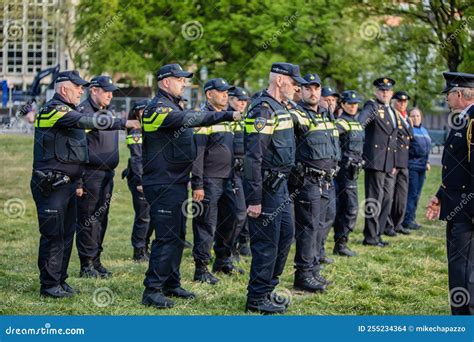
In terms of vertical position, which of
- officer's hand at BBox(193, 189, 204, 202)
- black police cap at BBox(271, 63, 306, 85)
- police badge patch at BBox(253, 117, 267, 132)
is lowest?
officer's hand at BBox(193, 189, 204, 202)

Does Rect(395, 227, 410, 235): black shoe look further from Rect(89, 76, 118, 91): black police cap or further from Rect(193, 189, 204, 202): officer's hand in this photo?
Rect(89, 76, 118, 91): black police cap

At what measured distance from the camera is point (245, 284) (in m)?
8.80

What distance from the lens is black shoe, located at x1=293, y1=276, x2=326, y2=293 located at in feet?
27.9

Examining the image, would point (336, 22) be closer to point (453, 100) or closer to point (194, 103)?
point (194, 103)

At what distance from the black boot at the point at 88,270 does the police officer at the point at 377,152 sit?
4.49 meters

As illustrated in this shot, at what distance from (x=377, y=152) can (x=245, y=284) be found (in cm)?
409

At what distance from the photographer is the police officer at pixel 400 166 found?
12602 mm

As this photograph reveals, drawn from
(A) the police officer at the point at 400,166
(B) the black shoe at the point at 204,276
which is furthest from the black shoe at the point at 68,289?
(A) the police officer at the point at 400,166

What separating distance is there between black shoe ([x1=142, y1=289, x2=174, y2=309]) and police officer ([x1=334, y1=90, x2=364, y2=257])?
13.4 feet

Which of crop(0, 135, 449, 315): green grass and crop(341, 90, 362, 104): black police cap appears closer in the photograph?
crop(0, 135, 449, 315): green grass

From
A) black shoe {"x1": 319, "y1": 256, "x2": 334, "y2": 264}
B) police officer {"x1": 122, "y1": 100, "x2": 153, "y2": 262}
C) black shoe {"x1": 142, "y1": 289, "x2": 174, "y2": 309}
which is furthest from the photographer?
police officer {"x1": 122, "y1": 100, "x2": 153, "y2": 262}

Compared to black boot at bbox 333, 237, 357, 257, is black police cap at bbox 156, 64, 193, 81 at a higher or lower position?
higher

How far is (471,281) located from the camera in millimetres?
6777

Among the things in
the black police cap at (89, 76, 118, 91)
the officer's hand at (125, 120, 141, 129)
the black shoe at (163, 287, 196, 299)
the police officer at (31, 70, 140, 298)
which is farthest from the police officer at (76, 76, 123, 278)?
the officer's hand at (125, 120, 141, 129)
